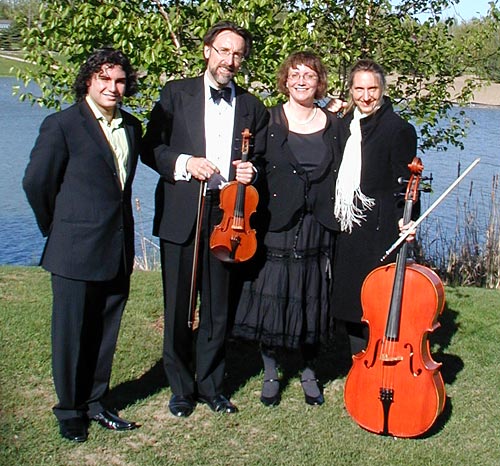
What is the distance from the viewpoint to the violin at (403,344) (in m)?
3.93

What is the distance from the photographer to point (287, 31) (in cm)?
511

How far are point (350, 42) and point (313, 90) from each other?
1.83 m

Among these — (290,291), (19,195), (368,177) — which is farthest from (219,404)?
(19,195)

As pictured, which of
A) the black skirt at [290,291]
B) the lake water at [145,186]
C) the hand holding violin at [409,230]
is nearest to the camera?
the hand holding violin at [409,230]

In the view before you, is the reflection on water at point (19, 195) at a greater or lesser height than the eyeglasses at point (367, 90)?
lesser

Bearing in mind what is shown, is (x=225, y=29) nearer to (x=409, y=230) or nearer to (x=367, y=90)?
(x=367, y=90)

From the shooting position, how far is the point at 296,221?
4.26 m

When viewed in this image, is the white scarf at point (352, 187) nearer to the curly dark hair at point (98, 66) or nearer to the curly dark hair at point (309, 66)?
the curly dark hair at point (309, 66)

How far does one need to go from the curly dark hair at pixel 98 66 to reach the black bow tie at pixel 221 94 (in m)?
0.45

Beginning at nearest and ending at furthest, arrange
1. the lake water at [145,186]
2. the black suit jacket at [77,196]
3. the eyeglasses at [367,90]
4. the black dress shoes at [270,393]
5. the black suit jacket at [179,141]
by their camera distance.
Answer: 1. the black suit jacket at [77,196]
2. the black suit jacket at [179,141]
3. the eyeglasses at [367,90]
4. the black dress shoes at [270,393]
5. the lake water at [145,186]

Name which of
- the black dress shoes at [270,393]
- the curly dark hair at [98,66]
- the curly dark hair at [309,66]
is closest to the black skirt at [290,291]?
the black dress shoes at [270,393]

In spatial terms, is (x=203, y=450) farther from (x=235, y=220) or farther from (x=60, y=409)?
(x=235, y=220)

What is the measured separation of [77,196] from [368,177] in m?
1.48

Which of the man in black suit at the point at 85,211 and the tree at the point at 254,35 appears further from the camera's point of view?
the tree at the point at 254,35
